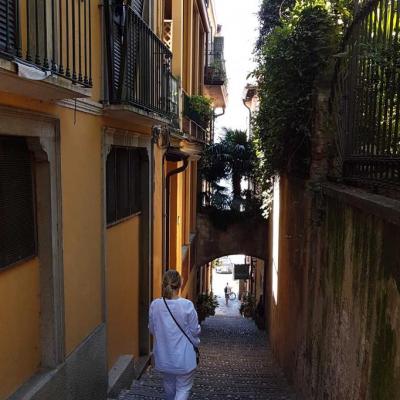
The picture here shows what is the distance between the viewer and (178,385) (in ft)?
17.1

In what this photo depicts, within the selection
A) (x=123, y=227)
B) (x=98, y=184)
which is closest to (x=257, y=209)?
(x=123, y=227)

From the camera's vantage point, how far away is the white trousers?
5206mm

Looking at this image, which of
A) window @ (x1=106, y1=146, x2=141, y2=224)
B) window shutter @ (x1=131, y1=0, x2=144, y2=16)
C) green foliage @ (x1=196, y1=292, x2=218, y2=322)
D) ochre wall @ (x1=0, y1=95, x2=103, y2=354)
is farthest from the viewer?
green foliage @ (x1=196, y1=292, x2=218, y2=322)

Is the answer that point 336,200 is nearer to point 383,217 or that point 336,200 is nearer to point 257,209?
point 383,217

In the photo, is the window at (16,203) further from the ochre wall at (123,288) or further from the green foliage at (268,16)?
the green foliage at (268,16)

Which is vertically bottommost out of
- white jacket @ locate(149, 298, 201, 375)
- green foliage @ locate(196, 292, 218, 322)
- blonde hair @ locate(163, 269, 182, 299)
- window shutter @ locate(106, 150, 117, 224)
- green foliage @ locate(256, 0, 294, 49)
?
green foliage @ locate(196, 292, 218, 322)

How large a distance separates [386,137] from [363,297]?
56.5 inches

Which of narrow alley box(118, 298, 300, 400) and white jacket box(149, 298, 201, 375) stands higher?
white jacket box(149, 298, 201, 375)

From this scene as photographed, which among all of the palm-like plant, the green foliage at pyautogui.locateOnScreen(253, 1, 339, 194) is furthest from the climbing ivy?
the palm-like plant

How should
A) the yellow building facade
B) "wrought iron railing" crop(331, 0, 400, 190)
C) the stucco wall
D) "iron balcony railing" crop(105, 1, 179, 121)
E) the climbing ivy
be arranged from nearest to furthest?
1. the stucco wall
2. the yellow building facade
3. "wrought iron railing" crop(331, 0, 400, 190)
4. "iron balcony railing" crop(105, 1, 179, 121)
5. the climbing ivy

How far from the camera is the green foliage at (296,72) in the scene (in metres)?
7.57

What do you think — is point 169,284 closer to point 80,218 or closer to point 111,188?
point 80,218

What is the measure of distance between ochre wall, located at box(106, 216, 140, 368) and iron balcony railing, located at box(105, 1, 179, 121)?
176 cm

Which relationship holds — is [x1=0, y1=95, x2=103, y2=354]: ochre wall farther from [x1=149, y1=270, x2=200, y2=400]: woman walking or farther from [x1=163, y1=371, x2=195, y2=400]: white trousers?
[x1=163, y1=371, x2=195, y2=400]: white trousers
